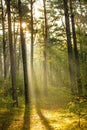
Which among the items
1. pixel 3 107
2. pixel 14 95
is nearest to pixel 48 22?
pixel 14 95

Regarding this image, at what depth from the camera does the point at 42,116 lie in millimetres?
14562

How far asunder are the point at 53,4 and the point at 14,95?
55.3 feet

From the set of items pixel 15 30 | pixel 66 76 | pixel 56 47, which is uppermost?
pixel 15 30

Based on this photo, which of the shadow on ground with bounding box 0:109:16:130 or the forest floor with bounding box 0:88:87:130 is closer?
the forest floor with bounding box 0:88:87:130

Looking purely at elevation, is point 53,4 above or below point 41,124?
above

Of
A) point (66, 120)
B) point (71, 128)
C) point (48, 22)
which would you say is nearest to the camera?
point (71, 128)

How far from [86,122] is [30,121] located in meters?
2.75

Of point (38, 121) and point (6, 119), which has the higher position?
point (6, 119)

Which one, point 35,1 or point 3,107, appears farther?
point 35,1

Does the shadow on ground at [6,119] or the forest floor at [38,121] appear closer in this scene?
the forest floor at [38,121]

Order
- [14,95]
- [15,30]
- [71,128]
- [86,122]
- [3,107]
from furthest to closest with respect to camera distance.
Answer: [15,30] → [14,95] → [3,107] → [86,122] → [71,128]

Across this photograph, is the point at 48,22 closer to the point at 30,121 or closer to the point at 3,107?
the point at 3,107

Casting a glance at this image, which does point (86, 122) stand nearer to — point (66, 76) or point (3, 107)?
point (3, 107)

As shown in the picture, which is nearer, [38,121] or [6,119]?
[38,121]
